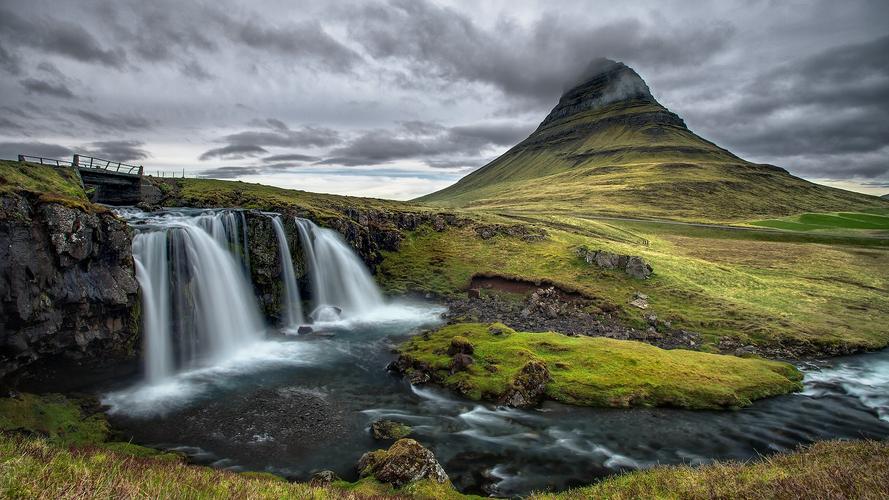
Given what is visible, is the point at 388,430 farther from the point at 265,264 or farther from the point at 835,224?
the point at 835,224

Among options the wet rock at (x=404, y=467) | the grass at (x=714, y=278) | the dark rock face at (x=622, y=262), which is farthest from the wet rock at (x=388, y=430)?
the dark rock face at (x=622, y=262)

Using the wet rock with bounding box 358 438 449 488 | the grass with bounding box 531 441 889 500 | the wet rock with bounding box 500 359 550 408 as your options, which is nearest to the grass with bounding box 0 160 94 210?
the wet rock with bounding box 358 438 449 488

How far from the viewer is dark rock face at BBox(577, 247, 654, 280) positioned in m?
57.7

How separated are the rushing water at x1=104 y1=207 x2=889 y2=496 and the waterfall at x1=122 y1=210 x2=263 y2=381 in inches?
4.8

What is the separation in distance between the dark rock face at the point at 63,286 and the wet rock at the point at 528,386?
2767 centimetres

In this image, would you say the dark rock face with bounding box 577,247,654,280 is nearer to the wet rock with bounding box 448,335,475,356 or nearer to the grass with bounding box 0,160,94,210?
the wet rock with bounding box 448,335,475,356

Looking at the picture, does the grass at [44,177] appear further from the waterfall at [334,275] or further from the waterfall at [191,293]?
the waterfall at [334,275]

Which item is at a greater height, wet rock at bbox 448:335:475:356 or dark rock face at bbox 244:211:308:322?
dark rock face at bbox 244:211:308:322

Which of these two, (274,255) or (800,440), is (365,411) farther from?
(274,255)

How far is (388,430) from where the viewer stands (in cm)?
Result: 2409

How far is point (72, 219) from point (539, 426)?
3218 cm

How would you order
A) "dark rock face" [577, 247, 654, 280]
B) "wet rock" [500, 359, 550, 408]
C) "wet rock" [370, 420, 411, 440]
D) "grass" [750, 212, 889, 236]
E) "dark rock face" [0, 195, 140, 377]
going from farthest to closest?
"grass" [750, 212, 889, 236]
"dark rock face" [577, 247, 654, 280]
"wet rock" [500, 359, 550, 408]
"dark rock face" [0, 195, 140, 377]
"wet rock" [370, 420, 411, 440]

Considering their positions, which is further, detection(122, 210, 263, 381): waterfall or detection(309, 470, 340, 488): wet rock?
detection(122, 210, 263, 381): waterfall

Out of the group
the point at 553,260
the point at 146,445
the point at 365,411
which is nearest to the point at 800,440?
the point at 365,411
